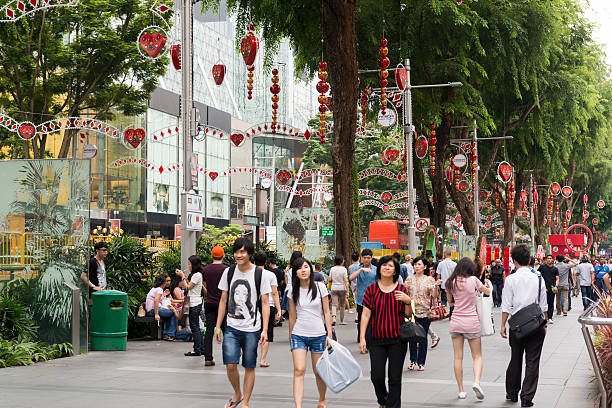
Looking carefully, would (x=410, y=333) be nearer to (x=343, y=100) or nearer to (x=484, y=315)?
(x=484, y=315)

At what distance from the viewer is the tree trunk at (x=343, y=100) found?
72.1 feet

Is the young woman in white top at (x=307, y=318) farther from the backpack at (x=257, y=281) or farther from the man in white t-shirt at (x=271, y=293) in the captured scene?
the backpack at (x=257, y=281)

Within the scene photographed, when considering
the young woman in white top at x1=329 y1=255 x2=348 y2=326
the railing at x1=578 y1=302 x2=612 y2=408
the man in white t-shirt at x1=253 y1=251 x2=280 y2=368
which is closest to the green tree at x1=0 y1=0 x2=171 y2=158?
the young woman in white top at x1=329 y1=255 x2=348 y2=326

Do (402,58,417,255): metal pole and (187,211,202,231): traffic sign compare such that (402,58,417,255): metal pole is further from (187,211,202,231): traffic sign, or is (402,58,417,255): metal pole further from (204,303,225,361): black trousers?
(204,303,225,361): black trousers

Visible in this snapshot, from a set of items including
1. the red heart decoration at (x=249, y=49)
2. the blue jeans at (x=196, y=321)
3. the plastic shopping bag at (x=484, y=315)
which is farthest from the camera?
the red heart decoration at (x=249, y=49)

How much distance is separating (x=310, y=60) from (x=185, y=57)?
1157 cm

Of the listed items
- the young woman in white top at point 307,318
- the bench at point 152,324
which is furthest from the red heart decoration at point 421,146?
the young woman in white top at point 307,318

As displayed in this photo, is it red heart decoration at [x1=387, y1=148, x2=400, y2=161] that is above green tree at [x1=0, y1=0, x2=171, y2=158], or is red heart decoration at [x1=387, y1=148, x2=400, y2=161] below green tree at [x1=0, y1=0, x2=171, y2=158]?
below

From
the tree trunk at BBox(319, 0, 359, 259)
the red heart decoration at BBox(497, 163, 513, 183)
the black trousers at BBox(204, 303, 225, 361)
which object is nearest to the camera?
the black trousers at BBox(204, 303, 225, 361)

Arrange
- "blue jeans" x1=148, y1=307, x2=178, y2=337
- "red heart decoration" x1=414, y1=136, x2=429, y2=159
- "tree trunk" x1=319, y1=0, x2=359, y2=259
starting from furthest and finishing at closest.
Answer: "red heart decoration" x1=414, y1=136, x2=429, y2=159
"tree trunk" x1=319, y1=0, x2=359, y2=259
"blue jeans" x1=148, y1=307, x2=178, y2=337

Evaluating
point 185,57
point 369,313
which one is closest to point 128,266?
point 185,57

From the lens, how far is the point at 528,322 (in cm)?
996

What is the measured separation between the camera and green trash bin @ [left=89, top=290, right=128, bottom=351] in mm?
15016

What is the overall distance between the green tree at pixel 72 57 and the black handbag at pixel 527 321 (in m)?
19.4
